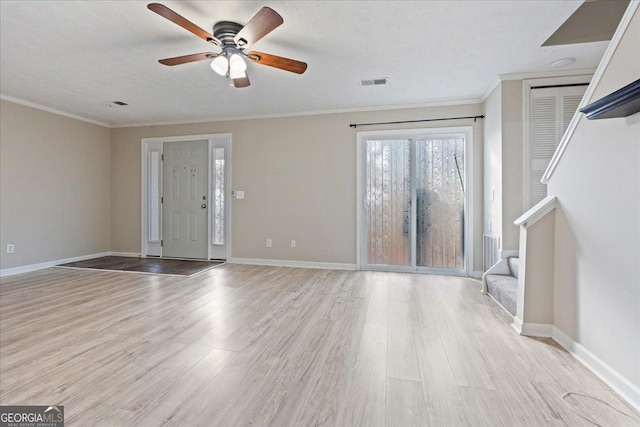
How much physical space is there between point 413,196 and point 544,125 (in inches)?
68.9

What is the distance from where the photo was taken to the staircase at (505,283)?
106 inches

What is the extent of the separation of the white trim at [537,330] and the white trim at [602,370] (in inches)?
2.1

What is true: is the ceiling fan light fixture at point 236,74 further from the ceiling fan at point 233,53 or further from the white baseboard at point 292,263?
the white baseboard at point 292,263

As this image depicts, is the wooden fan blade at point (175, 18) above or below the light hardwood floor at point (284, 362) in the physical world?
above

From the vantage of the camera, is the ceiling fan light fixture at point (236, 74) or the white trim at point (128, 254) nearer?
the ceiling fan light fixture at point (236, 74)

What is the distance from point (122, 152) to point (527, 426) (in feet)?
22.4

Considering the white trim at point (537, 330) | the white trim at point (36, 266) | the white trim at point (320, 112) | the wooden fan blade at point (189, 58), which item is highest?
the white trim at point (320, 112)

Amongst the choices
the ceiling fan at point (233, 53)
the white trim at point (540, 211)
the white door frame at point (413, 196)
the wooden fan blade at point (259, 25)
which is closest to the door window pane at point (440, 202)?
the white door frame at point (413, 196)

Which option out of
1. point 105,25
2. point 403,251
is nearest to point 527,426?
point 403,251

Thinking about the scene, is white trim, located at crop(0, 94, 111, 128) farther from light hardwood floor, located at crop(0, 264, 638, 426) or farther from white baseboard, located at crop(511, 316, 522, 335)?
white baseboard, located at crop(511, 316, 522, 335)

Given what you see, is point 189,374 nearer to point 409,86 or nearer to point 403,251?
point 403,251

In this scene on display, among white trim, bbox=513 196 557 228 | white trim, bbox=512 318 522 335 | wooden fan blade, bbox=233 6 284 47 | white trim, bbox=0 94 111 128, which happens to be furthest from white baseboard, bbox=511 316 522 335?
white trim, bbox=0 94 111 128

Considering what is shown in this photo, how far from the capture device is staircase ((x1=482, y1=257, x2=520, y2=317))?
8.86ft

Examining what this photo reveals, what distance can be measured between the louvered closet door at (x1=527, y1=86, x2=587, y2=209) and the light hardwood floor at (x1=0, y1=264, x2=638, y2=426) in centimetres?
152
